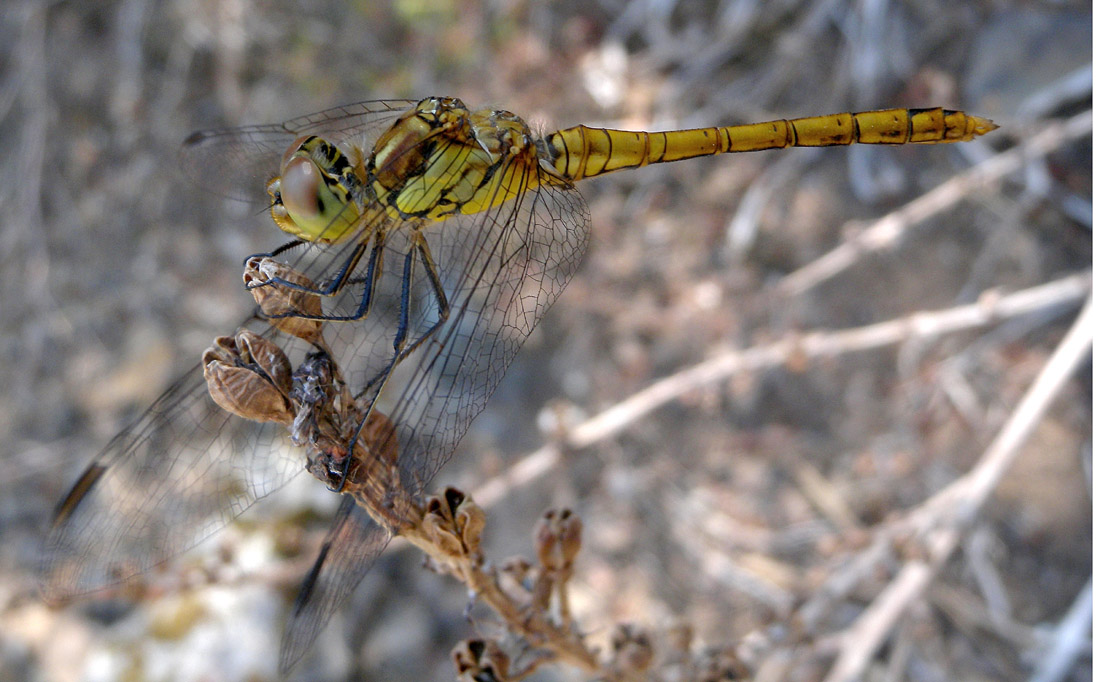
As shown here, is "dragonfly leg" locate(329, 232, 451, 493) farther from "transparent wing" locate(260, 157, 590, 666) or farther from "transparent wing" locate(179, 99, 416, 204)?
"transparent wing" locate(179, 99, 416, 204)

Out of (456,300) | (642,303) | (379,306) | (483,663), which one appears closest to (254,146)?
(379,306)

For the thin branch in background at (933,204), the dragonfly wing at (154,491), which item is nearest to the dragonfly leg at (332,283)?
the dragonfly wing at (154,491)

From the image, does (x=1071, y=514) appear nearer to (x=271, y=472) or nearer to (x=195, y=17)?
(x=271, y=472)

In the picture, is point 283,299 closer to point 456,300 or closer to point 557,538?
point 456,300

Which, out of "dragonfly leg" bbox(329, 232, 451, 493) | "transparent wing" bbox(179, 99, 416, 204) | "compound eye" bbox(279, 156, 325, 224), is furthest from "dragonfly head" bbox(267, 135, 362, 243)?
"transparent wing" bbox(179, 99, 416, 204)

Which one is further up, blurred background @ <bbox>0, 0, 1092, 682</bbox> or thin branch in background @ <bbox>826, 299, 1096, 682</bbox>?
blurred background @ <bbox>0, 0, 1092, 682</bbox>

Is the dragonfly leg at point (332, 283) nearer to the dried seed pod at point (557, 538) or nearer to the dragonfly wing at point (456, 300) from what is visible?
the dragonfly wing at point (456, 300)
